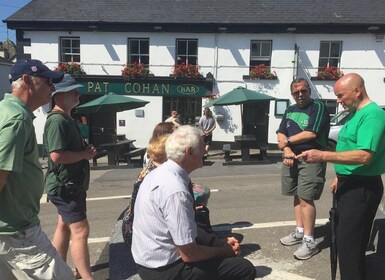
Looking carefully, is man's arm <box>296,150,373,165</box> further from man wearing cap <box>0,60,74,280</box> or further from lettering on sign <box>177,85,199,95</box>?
lettering on sign <box>177,85,199,95</box>

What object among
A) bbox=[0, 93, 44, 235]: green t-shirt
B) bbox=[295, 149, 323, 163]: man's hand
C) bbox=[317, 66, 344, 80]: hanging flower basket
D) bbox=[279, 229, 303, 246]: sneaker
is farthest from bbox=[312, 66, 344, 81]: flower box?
bbox=[0, 93, 44, 235]: green t-shirt

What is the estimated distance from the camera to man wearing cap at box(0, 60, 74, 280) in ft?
6.66

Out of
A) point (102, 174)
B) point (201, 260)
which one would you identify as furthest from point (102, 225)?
point (102, 174)

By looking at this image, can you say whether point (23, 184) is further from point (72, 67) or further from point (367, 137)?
point (72, 67)

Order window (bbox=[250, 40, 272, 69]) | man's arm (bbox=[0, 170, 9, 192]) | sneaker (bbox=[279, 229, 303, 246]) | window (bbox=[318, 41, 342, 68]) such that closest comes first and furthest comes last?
man's arm (bbox=[0, 170, 9, 192]) → sneaker (bbox=[279, 229, 303, 246]) → window (bbox=[318, 41, 342, 68]) → window (bbox=[250, 40, 272, 69])

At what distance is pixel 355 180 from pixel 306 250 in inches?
47.3

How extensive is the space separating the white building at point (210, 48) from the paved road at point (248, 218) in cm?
599

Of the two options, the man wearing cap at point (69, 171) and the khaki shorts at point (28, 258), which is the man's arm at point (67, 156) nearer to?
the man wearing cap at point (69, 171)

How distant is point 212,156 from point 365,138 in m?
12.1

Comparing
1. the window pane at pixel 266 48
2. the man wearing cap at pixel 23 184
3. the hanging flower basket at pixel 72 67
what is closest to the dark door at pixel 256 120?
the window pane at pixel 266 48

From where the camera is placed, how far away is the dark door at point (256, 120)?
53.3 ft

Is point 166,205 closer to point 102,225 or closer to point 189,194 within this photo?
point 189,194

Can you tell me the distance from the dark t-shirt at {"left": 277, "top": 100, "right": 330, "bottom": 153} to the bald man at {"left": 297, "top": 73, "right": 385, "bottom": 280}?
2.78 ft

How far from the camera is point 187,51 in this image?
16.3m
